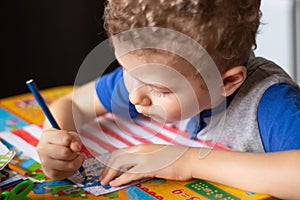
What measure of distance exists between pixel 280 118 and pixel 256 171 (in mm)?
96

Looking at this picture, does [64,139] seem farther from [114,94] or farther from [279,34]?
[279,34]

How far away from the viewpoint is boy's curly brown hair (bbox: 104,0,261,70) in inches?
29.0

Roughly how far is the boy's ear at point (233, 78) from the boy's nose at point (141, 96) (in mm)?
112

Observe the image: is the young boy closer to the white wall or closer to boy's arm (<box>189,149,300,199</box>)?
boy's arm (<box>189,149,300,199</box>)

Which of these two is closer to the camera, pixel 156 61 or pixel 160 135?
pixel 156 61

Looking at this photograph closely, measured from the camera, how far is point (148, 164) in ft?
2.58

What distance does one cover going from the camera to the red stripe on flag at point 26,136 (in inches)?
35.6

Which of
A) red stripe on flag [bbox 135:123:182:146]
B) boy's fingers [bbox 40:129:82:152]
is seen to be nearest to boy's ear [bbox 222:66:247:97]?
red stripe on flag [bbox 135:123:182:146]

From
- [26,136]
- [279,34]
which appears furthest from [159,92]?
[279,34]

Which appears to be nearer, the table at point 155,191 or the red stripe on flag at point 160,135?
the table at point 155,191

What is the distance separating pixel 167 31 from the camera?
2.43 ft

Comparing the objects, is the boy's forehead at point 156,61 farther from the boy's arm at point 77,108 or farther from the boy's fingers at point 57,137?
the boy's arm at point 77,108

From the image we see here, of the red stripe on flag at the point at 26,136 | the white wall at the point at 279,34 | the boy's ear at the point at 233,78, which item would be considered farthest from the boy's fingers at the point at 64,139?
the white wall at the point at 279,34

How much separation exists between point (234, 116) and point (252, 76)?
0.20 ft
